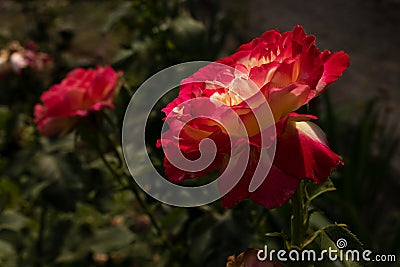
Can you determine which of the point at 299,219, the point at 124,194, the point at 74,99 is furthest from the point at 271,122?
the point at 124,194

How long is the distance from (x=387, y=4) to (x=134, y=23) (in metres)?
2.21

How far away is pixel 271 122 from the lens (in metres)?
0.40

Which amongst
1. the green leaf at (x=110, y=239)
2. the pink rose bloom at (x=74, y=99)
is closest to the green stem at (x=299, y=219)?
the pink rose bloom at (x=74, y=99)

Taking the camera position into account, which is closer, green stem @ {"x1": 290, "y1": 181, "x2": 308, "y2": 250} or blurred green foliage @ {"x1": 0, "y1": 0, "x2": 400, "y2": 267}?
green stem @ {"x1": 290, "y1": 181, "x2": 308, "y2": 250}

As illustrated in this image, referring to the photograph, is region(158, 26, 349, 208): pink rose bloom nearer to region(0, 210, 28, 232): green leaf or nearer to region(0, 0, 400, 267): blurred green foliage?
region(0, 0, 400, 267): blurred green foliage

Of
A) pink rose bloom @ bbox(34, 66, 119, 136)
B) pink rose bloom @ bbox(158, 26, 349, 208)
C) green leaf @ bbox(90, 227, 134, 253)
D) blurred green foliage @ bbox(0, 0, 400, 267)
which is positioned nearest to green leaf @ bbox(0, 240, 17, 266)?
blurred green foliage @ bbox(0, 0, 400, 267)

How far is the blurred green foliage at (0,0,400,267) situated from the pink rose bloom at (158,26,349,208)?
0.26 feet

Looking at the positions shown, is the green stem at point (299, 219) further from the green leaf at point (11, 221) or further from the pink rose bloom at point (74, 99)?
the green leaf at point (11, 221)

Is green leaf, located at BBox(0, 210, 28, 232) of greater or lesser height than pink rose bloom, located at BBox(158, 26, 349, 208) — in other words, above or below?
below

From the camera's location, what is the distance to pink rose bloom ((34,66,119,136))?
76cm

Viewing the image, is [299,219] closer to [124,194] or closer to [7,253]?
[124,194]

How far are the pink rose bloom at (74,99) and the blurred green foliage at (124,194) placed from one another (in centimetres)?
2

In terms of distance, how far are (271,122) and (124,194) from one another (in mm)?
576

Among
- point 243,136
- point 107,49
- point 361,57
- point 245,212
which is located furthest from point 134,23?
point 107,49
